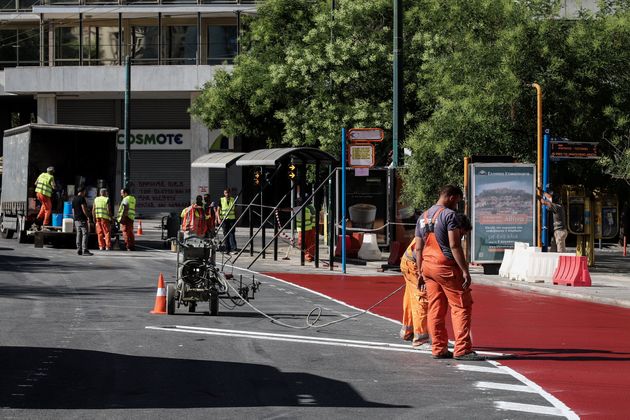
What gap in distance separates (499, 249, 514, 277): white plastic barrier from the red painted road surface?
196 cm

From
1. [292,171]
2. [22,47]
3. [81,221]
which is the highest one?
[22,47]

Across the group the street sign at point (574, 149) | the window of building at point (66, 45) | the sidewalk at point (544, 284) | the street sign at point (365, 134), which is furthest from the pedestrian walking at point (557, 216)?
the window of building at point (66, 45)

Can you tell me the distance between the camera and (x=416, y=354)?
1323cm

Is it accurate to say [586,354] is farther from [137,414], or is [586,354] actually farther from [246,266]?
[246,266]

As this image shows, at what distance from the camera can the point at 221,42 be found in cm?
5772

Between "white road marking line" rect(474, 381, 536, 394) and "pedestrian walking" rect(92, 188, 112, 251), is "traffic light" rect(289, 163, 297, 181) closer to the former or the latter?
"pedestrian walking" rect(92, 188, 112, 251)

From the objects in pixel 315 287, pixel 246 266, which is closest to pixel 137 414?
pixel 315 287

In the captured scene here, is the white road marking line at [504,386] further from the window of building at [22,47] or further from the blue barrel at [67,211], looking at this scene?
the window of building at [22,47]

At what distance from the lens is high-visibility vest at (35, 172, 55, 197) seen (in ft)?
111

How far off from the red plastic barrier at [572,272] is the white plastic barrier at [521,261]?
85 centimetres

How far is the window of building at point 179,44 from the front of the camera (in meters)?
57.7

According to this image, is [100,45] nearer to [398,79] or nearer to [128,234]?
[128,234]

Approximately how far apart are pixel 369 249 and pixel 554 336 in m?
16.6

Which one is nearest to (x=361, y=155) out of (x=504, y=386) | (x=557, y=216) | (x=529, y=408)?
(x=557, y=216)
